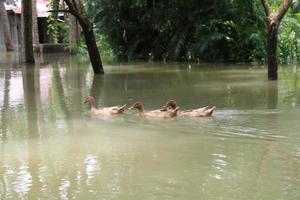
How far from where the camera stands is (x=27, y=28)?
75.8 feet

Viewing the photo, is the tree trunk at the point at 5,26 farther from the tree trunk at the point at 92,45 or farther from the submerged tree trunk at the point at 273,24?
the submerged tree trunk at the point at 273,24

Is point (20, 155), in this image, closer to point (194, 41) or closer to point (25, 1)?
point (25, 1)

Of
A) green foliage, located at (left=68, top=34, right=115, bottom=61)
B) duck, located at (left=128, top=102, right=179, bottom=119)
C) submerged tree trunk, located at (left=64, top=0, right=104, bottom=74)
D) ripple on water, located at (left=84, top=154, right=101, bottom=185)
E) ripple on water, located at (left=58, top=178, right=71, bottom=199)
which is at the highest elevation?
submerged tree trunk, located at (left=64, top=0, right=104, bottom=74)

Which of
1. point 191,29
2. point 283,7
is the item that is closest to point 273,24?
point 283,7

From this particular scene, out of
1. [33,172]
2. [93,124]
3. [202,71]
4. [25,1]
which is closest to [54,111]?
[93,124]

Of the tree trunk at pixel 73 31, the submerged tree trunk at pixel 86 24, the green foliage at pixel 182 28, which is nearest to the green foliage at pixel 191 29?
the green foliage at pixel 182 28

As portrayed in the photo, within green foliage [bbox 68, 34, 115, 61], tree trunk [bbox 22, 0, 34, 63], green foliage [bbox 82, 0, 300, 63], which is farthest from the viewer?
green foliage [bbox 68, 34, 115, 61]

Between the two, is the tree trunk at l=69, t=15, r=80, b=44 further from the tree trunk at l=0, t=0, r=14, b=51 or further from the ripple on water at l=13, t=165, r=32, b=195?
the ripple on water at l=13, t=165, r=32, b=195

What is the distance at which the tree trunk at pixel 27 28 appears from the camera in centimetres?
2261

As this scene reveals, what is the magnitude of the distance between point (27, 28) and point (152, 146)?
15957 mm

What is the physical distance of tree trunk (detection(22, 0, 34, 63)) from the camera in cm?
2261

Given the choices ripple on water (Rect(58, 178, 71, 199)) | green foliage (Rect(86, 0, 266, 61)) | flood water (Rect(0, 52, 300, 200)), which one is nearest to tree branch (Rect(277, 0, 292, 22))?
flood water (Rect(0, 52, 300, 200))

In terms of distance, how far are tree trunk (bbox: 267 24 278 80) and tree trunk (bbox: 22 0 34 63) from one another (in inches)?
414

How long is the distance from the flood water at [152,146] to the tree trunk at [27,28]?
8.40m
